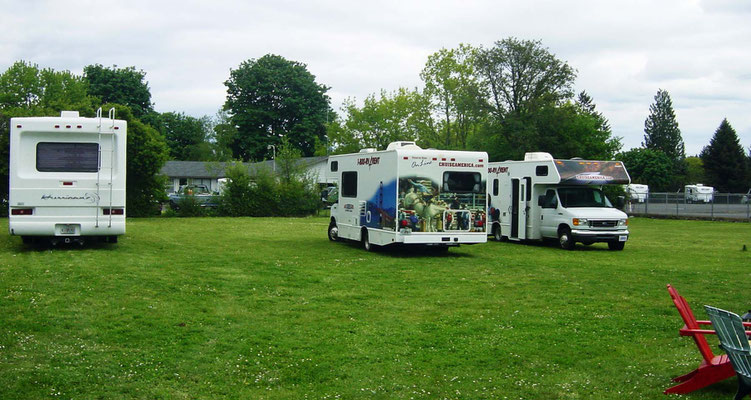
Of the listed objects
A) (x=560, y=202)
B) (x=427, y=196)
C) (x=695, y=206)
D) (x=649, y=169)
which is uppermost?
(x=649, y=169)

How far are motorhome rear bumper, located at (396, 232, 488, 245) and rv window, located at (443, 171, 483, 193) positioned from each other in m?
1.09

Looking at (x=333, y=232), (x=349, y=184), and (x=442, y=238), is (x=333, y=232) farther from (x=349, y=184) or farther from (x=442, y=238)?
(x=442, y=238)

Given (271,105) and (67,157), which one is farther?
(271,105)

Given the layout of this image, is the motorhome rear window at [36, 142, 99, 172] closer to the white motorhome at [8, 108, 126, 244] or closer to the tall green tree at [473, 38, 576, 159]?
the white motorhome at [8, 108, 126, 244]

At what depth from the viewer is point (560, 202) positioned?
2141 cm

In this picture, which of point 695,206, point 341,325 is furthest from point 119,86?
point 341,325

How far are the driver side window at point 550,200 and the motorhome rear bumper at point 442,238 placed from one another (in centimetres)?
499

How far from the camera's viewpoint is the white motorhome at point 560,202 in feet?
67.3

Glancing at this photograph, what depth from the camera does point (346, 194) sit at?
20.2 metres

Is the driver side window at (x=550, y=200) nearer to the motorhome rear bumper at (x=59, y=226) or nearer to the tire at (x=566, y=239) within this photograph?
the tire at (x=566, y=239)

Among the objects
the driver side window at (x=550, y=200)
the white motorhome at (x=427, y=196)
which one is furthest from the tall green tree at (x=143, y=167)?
the driver side window at (x=550, y=200)

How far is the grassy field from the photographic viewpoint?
21.7ft

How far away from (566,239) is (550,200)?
1524 millimetres

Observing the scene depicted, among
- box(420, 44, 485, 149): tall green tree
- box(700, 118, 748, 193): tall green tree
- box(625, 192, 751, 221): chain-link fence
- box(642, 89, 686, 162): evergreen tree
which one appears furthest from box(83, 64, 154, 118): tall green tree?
box(642, 89, 686, 162): evergreen tree
